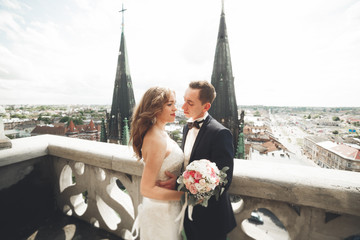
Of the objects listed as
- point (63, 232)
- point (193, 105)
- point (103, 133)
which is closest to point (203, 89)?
point (193, 105)

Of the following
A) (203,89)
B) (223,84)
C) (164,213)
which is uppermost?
(223,84)

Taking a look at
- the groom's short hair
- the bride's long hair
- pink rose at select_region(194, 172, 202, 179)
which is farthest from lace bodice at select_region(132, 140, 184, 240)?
the groom's short hair

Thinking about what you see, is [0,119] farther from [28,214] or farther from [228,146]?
[228,146]

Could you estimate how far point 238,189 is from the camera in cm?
151

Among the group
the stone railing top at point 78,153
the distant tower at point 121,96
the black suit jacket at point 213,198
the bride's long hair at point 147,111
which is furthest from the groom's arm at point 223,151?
the distant tower at point 121,96

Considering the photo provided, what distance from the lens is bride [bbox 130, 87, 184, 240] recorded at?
1.38 meters

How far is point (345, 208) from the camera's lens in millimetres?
1229

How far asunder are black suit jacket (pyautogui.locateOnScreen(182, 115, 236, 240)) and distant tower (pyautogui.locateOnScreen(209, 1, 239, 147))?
2067 cm

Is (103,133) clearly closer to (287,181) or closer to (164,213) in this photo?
(164,213)

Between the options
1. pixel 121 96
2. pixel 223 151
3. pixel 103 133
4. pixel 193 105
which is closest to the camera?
pixel 223 151

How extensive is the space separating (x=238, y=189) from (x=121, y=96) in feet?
90.0

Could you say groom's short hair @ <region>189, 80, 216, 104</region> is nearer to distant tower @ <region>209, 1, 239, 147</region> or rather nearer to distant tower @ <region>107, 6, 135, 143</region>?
distant tower @ <region>209, 1, 239, 147</region>

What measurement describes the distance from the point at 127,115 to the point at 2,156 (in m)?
25.2

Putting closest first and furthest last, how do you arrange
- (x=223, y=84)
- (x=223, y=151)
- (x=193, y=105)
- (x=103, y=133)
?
(x=223, y=151), (x=193, y=105), (x=223, y=84), (x=103, y=133)
